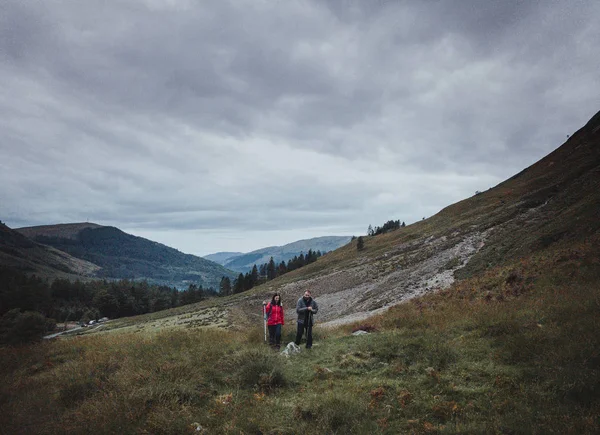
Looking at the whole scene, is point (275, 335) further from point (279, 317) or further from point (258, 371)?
point (258, 371)

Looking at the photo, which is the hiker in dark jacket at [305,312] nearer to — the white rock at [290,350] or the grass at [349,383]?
the white rock at [290,350]

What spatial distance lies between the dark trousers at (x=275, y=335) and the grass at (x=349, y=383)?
1617 millimetres

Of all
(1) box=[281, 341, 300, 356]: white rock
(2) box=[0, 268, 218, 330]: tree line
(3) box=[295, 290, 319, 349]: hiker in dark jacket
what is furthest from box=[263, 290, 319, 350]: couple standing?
(2) box=[0, 268, 218, 330]: tree line

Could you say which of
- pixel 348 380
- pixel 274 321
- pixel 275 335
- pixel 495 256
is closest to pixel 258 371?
pixel 348 380

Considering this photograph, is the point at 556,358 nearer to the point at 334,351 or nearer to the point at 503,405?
the point at 503,405

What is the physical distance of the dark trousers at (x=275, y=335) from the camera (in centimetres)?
1247

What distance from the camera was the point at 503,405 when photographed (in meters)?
5.79

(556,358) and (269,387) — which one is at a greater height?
(556,358)

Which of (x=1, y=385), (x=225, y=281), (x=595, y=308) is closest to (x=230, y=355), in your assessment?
(x=1, y=385)

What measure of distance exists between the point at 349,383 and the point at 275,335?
536 cm

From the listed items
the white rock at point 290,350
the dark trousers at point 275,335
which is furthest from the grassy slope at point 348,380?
the dark trousers at point 275,335

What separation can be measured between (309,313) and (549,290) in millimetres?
10602

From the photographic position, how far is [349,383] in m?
7.83

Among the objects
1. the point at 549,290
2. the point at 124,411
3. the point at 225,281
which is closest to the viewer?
the point at 124,411
